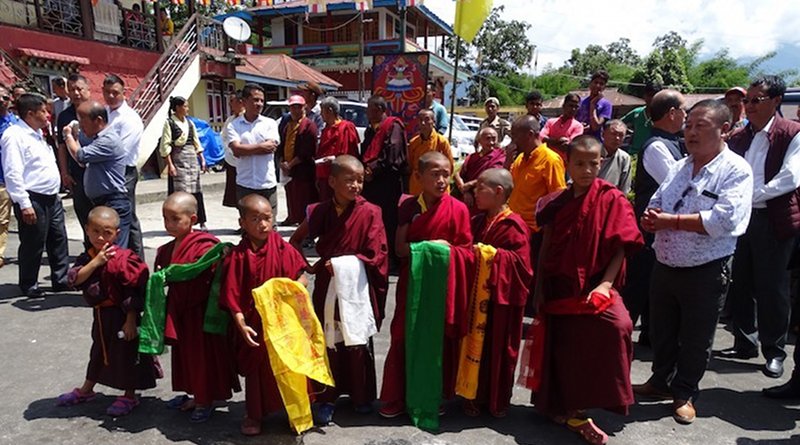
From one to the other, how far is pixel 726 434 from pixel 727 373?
2.98 feet

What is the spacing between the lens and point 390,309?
488cm

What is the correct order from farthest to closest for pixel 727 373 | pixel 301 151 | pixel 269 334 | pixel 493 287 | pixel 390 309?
pixel 301 151
pixel 390 309
pixel 727 373
pixel 493 287
pixel 269 334

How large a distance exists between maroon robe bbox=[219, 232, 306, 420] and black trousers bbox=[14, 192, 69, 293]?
9.89ft

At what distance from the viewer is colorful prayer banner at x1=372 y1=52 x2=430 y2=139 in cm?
736

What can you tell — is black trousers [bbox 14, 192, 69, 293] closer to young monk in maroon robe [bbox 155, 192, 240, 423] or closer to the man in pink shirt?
young monk in maroon robe [bbox 155, 192, 240, 423]

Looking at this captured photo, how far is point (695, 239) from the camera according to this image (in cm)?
286

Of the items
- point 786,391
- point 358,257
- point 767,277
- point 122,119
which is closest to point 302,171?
point 122,119

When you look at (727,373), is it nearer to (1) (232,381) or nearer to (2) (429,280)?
(2) (429,280)

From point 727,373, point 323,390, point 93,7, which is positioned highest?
point 93,7

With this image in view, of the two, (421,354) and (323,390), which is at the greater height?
(421,354)

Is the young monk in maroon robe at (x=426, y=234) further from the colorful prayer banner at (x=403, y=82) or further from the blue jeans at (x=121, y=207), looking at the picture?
the colorful prayer banner at (x=403, y=82)

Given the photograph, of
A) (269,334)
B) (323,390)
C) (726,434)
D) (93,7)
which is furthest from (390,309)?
(93,7)

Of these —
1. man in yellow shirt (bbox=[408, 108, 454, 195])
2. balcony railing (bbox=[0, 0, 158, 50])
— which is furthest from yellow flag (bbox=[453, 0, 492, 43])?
balcony railing (bbox=[0, 0, 158, 50])

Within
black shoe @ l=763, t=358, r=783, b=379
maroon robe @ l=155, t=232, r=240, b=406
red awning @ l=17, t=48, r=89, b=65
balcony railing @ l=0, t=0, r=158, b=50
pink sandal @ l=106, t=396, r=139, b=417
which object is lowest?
black shoe @ l=763, t=358, r=783, b=379
